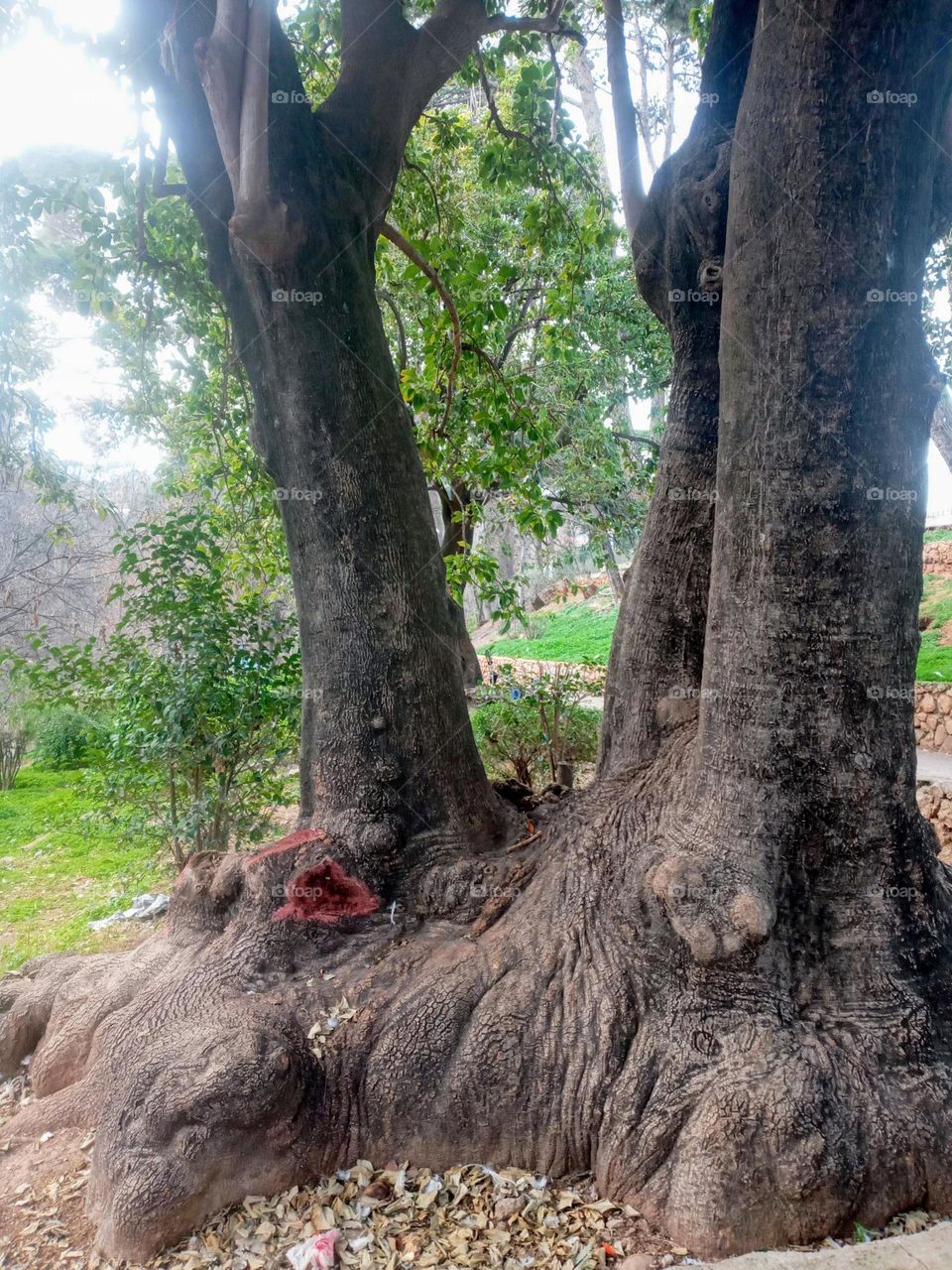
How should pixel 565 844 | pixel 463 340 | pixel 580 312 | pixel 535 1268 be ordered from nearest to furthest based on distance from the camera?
pixel 535 1268 → pixel 565 844 → pixel 463 340 → pixel 580 312

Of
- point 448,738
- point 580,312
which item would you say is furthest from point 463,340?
point 580,312

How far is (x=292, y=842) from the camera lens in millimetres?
3090

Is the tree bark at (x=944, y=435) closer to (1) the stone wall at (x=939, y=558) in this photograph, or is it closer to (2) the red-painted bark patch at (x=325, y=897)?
(1) the stone wall at (x=939, y=558)

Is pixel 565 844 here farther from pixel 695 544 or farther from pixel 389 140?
pixel 389 140

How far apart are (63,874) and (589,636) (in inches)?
576

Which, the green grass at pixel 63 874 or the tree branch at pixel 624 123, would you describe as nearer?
the tree branch at pixel 624 123

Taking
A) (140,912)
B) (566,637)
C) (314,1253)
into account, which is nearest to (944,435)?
(566,637)

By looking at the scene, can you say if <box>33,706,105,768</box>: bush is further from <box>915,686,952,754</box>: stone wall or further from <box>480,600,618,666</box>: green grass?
<box>915,686,952,754</box>: stone wall

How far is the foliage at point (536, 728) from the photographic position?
8039 mm

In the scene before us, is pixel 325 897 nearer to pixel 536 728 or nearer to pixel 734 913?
pixel 734 913

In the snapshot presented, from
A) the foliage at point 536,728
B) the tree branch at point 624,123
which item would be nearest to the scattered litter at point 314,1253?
the tree branch at point 624,123

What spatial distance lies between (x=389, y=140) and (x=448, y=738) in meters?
2.69

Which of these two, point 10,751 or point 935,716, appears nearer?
point 935,716

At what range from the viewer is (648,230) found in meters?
3.46
